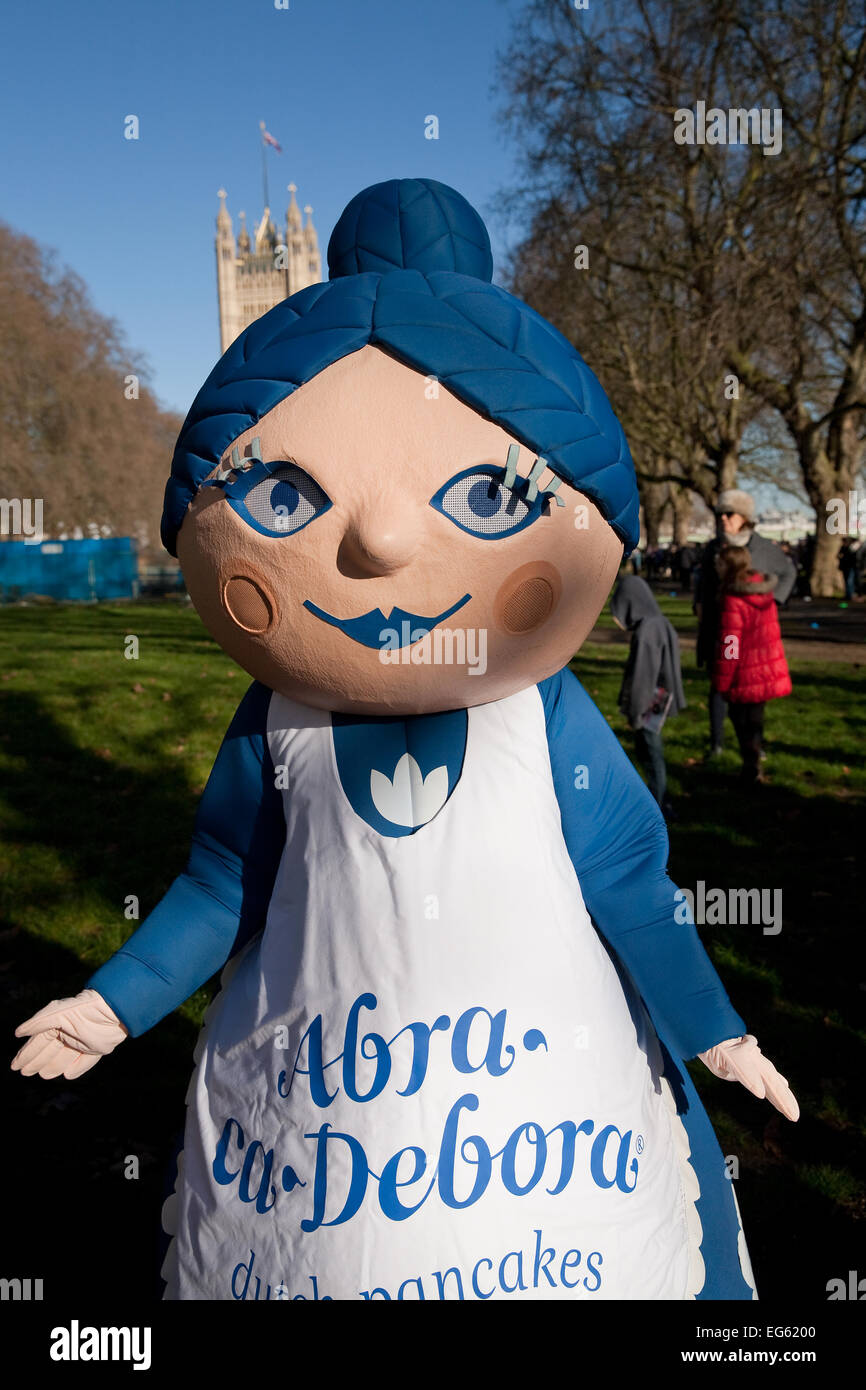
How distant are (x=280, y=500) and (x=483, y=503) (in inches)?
13.8

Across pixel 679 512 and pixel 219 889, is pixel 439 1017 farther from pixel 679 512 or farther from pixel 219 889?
pixel 679 512

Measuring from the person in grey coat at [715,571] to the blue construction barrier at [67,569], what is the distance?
23731 mm

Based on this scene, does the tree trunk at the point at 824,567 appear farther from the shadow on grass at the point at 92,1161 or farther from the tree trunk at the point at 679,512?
the shadow on grass at the point at 92,1161

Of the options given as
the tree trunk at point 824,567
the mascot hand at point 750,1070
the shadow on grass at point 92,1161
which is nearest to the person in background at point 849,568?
the tree trunk at point 824,567

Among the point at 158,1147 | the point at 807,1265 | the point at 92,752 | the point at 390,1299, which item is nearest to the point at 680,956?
the point at 390,1299

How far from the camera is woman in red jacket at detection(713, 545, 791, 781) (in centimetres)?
669

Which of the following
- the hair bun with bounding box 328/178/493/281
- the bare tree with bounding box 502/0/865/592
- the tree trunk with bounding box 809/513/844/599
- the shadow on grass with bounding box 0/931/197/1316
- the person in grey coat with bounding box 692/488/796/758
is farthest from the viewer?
the tree trunk with bounding box 809/513/844/599

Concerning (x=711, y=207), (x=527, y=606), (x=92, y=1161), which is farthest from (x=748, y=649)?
(x=711, y=207)

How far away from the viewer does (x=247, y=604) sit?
185cm

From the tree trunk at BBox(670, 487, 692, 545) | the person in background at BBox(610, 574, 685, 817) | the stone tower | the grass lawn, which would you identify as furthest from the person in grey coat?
the stone tower

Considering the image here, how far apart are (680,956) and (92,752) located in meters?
6.86

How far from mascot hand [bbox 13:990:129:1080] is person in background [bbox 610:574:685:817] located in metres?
4.29

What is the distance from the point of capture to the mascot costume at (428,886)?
171 cm

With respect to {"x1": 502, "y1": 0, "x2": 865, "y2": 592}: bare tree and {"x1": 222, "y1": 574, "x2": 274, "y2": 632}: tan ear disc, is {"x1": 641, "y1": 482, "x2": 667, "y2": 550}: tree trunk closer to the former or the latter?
{"x1": 502, "y1": 0, "x2": 865, "y2": 592}: bare tree
